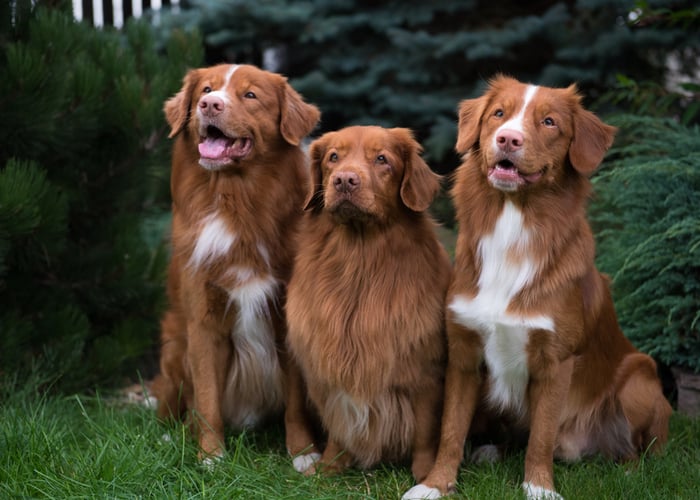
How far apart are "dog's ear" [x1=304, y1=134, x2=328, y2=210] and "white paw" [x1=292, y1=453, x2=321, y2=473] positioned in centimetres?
115

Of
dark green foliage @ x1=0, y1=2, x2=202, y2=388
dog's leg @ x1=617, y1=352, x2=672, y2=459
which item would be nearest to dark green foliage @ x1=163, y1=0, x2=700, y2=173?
dark green foliage @ x1=0, y1=2, x2=202, y2=388

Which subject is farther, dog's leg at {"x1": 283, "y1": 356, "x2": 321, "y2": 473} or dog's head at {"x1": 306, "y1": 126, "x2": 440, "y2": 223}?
dog's leg at {"x1": 283, "y1": 356, "x2": 321, "y2": 473}

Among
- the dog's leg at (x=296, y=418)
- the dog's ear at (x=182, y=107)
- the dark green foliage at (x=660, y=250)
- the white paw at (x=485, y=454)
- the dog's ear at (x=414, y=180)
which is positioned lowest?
the white paw at (x=485, y=454)

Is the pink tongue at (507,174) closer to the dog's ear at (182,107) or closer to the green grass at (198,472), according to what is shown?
the green grass at (198,472)

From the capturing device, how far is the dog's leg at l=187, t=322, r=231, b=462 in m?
4.00

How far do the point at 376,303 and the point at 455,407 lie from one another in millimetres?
555

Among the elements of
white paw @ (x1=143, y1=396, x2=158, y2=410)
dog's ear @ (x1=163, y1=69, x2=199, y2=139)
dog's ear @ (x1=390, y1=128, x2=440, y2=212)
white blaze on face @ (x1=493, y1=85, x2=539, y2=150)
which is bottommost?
white paw @ (x1=143, y1=396, x2=158, y2=410)

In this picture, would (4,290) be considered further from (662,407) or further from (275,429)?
(662,407)

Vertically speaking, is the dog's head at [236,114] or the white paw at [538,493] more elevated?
the dog's head at [236,114]

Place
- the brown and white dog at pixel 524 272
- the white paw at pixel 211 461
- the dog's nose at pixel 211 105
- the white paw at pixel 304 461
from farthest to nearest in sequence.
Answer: the white paw at pixel 304 461 → the dog's nose at pixel 211 105 → the white paw at pixel 211 461 → the brown and white dog at pixel 524 272

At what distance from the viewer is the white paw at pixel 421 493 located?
359 cm

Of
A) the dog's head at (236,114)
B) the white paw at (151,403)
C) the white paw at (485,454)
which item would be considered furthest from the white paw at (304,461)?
the dog's head at (236,114)

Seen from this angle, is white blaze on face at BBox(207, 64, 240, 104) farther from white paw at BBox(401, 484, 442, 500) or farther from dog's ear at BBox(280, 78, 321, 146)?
white paw at BBox(401, 484, 442, 500)

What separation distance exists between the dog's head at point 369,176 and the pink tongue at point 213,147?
0.39 m
